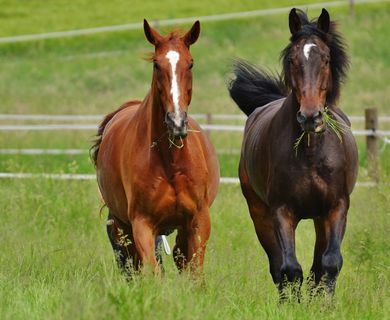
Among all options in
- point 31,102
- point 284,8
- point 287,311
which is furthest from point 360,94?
point 287,311

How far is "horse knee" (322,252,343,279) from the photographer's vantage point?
8.18m

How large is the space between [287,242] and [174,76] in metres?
1.58

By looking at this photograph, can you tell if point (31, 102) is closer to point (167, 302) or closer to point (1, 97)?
point (1, 97)

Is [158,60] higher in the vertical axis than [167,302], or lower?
higher

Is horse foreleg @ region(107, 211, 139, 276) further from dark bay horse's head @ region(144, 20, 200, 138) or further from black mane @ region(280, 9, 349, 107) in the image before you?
black mane @ region(280, 9, 349, 107)

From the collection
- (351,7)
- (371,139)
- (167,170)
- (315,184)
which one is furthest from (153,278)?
(351,7)

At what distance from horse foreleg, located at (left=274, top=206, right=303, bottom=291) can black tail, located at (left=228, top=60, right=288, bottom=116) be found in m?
2.46

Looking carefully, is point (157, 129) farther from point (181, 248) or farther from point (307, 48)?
point (307, 48)

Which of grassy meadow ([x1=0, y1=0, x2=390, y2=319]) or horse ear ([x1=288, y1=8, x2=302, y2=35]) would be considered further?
horse ear ([x1=288, y1=8, x2=302, y2=35])

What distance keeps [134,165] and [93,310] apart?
2.38 meters

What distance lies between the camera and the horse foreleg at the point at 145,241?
8078 millimetres

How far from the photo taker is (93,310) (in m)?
6.11

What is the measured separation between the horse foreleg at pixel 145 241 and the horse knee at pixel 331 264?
4.10 ft

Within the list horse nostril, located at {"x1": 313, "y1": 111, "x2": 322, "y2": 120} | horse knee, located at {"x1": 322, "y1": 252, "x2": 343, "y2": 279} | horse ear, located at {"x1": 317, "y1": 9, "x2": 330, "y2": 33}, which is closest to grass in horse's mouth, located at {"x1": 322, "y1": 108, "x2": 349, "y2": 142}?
horse nostril, located at {"x1": 313, "y1": 111, "x2": 322, "y2": 120}
